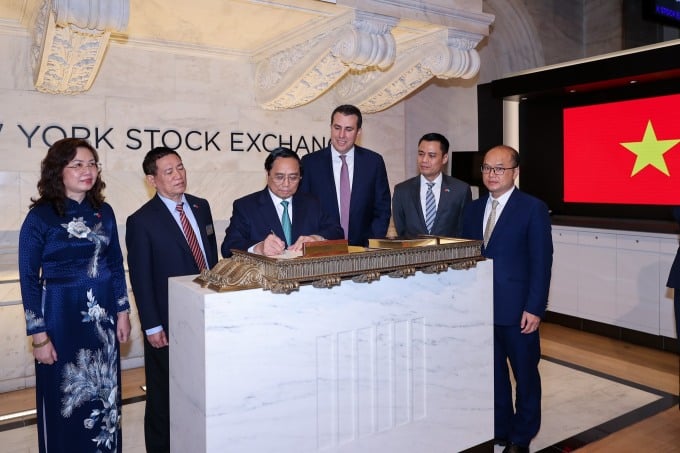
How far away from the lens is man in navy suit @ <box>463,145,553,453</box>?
337cm

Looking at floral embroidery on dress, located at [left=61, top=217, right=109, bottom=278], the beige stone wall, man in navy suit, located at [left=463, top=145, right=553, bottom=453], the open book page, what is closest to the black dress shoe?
man in navy suit, located at [left=463, top=145, right=553, bottom=453]

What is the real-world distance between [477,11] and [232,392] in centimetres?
425

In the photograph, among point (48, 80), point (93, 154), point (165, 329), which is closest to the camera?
point (93, 154)

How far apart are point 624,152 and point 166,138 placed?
5190mm

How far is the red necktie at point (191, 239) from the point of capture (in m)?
3.23

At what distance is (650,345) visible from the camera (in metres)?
5.86

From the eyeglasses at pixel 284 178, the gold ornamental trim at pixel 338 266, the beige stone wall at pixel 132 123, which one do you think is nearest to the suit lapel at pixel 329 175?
the eyeglasses at pixel 284 178

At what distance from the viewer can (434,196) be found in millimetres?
4230

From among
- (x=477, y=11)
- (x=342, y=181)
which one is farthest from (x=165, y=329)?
(x=477, y=11)

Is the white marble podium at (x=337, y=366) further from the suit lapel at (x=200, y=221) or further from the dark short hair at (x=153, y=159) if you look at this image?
the dark short hair at (x=153, y=159)

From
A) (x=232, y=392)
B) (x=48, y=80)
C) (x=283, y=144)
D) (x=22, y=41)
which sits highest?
(x=22, y=41)

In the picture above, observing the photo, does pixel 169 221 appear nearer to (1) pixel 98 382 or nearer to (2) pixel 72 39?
(1) pixel 98 382

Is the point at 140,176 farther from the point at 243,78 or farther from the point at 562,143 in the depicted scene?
the point at 562,143

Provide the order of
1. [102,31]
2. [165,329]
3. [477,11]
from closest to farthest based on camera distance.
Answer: [165,329] < [102,31] < [477,11]
